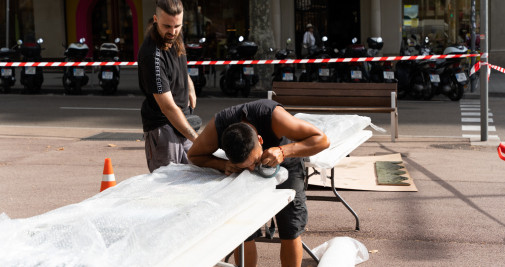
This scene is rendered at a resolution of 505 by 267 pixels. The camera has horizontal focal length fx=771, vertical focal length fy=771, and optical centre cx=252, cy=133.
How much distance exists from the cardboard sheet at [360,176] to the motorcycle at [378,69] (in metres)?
7.56

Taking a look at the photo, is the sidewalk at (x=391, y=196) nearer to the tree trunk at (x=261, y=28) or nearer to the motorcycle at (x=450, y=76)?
the motorcycle at (x=450, y=76)

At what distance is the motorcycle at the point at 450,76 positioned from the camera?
16.1 m

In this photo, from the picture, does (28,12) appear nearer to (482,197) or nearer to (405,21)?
(405,21)

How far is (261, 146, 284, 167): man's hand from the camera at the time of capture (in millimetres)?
4016

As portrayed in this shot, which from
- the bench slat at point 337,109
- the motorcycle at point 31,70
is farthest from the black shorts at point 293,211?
the motorcycle at point 31,70

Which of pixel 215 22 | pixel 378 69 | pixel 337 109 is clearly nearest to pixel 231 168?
pixel 337 109

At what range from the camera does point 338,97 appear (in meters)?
10.9

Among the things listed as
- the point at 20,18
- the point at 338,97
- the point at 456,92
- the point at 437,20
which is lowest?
the point at 456,92

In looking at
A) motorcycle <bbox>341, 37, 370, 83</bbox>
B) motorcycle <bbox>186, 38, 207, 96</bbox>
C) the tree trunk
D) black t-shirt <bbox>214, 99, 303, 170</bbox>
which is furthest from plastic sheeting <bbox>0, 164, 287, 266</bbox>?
the tree trunk

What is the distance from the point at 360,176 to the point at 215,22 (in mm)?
20293

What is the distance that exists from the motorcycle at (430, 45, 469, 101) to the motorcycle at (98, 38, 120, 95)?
7715 mm

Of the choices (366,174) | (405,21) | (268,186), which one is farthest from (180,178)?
(405,21)

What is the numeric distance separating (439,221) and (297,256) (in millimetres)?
2255

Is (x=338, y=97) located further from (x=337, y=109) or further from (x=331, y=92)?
(x=337, y=109)
